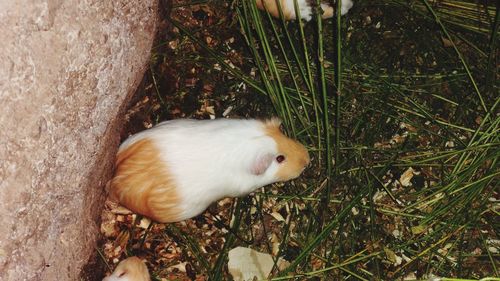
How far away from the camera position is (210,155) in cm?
182

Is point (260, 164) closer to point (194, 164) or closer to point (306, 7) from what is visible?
point (194, 164)

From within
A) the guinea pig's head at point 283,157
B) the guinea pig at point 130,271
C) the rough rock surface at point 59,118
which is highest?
the rough rock surface at point 59,118

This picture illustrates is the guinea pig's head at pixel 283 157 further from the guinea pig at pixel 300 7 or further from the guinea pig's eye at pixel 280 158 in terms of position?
the guinea pig at pixel 300 7

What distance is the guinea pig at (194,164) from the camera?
1781 millimetres

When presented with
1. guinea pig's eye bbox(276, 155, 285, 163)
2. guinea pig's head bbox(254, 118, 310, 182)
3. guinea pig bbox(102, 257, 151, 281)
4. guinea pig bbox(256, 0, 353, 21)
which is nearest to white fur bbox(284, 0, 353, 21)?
guinea pig bbox(256, 0, 353, 21)

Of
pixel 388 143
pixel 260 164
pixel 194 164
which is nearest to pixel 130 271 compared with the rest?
pixel 194 164

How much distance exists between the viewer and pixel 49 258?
5.07 ft

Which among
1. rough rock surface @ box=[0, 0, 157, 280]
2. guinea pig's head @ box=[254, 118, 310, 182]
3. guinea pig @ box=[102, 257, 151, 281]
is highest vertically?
rough rock surface @ box=[0, 0, 157, 280]

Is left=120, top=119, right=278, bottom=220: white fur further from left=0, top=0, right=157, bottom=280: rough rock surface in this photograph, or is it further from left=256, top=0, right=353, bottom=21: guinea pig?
left=256, top=0, right=353, bottom=21: guinea pig

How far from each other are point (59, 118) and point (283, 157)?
81 cm

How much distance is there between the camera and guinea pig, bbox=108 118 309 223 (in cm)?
178

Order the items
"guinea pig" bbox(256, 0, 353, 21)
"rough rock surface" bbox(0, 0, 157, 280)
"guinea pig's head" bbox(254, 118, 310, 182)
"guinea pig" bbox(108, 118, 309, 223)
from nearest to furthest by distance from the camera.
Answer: "rough rock surface" bbox(0, 0, 157, 280)
"guinea pig" bbox(108, 118, 309, 223)
"guinea pig's head" bbox(254, 118, 310, 182)
"guinea pig" bbox(256, 0, 353, 21)

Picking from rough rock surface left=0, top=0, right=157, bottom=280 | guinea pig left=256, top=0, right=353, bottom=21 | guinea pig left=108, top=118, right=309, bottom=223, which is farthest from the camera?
guinea pig left=256, top=0, right=353, bottom=21

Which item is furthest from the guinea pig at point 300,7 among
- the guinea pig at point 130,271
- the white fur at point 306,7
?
the guinea pig at point 130,271
